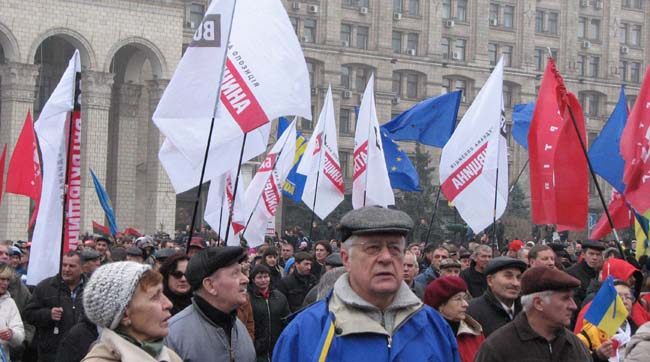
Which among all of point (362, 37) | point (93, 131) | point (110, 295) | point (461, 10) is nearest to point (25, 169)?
point (110, 295)

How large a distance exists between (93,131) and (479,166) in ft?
79.6

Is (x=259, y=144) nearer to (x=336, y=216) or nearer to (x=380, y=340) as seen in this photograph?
(x=380, y=340)

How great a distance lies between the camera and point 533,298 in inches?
237

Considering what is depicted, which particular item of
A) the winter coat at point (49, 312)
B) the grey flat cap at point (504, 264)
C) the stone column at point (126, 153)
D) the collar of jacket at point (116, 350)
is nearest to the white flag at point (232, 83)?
the winter coat at point (49, 312)

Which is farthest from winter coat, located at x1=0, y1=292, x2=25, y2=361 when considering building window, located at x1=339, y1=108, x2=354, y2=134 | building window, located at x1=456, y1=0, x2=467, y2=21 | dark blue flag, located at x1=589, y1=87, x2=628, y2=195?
building window, located at x1=456, y1=0, x2=467, y2=21

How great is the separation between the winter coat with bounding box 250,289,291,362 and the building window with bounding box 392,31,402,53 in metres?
46.2

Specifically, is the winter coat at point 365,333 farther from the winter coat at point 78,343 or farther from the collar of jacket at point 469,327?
the winter coat at point 78,343

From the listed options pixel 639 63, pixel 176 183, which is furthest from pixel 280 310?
pixel 639 63

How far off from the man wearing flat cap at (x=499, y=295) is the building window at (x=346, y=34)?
1858 inches

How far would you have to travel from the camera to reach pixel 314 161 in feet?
64.1

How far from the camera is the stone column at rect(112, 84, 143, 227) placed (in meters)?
40.6

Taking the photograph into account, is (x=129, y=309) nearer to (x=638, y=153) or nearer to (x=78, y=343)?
(x=78, y=343)

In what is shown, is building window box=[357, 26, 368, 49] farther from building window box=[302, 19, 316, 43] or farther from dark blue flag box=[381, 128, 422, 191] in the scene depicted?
dark blue flag box=[381, 128, 422, 191]

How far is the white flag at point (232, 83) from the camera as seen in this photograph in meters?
9.24
